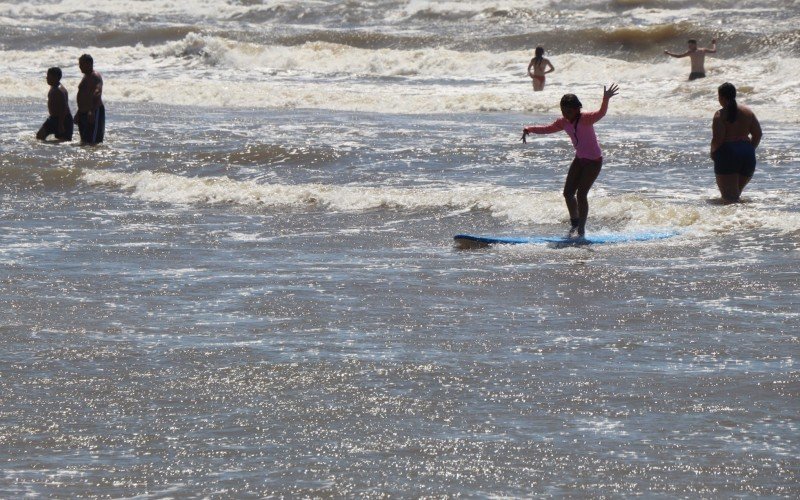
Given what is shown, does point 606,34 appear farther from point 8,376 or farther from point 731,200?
point 8,376

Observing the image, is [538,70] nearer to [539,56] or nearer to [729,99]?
[539,56]

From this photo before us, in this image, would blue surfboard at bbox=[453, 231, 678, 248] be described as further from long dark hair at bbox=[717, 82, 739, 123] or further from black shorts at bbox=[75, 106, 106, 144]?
black shorts at bbox=[75, 106, 106, 144]

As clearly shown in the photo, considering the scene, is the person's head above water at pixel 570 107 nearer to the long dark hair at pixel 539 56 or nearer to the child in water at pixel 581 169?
the child in water at pixel 581 169

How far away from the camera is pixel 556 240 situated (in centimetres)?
970

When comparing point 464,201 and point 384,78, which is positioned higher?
point 384,78

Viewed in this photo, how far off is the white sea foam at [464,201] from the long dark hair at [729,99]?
0.82m

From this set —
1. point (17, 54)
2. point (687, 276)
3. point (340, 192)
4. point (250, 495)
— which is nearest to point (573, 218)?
point (687, 276)

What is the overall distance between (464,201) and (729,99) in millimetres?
2577

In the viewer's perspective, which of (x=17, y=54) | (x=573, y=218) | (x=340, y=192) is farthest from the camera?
(x=17, y=54)

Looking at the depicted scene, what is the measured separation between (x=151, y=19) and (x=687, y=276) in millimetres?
37086

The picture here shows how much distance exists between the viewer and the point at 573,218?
1022 cm

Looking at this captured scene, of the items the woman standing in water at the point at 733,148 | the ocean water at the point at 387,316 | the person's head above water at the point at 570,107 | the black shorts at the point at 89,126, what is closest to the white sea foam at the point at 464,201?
the ocean water at the point at 387,316

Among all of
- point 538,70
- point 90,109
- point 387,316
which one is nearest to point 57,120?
point 90,109

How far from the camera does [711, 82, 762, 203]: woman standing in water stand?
11383 millimetres
